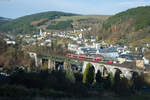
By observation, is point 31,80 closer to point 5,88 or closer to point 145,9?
point 5,88

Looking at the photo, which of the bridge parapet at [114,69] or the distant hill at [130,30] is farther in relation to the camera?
the distant hill at [130,30]

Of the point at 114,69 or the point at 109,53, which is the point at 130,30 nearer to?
the point at 109,53

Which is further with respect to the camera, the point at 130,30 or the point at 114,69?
the point at 130,30

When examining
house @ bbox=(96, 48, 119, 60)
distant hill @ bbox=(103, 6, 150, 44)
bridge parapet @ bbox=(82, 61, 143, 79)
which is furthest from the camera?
distant hill @ bbox=(103, 6, 150, 44)

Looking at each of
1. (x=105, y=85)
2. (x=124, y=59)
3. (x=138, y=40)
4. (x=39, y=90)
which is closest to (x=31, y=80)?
(x=39, y=90)

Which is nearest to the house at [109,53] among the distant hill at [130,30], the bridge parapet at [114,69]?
the bridge parapet at [114,69]

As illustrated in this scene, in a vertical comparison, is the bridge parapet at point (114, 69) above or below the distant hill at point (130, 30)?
below

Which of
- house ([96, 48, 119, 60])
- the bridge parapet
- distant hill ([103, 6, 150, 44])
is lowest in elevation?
the bridge parapet

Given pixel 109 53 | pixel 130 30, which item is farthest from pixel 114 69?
pixel 130 30

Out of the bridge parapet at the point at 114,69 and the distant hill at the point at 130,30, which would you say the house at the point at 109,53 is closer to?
the bridge parapet at the point at 114,69

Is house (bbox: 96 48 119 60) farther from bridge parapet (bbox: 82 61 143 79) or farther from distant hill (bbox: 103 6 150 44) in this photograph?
distant hill (bbox: 103 6 150 44)

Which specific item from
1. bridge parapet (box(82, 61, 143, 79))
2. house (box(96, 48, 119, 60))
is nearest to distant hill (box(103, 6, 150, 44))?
house (box(96, 48, 119, 60))
